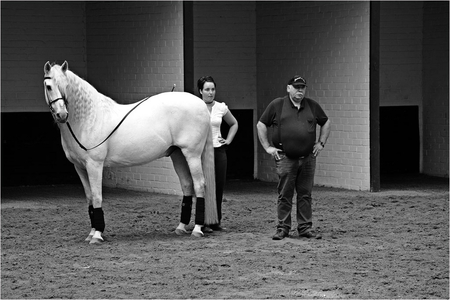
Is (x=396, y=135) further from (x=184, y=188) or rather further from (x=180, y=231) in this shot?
(x=180, y=231)

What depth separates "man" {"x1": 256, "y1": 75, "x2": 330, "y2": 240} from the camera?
31.7 ft

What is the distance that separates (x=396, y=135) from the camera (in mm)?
16438

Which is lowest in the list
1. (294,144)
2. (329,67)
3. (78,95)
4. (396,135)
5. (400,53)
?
(396,135)

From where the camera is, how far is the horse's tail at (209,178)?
33.8ft

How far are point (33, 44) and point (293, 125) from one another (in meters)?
6.34

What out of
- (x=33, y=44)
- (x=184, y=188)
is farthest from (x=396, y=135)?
(x=184, y=188)

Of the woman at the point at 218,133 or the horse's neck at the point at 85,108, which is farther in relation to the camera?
the woman at the point at 218,133

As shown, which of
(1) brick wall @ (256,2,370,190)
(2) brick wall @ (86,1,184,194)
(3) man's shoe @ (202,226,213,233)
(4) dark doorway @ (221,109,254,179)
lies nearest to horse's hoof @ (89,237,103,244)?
(3) man's shoe @ (202,226,213,233)

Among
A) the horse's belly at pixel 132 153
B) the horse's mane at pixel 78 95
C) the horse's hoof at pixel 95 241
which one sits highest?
the horse's mane at pixel 78 95

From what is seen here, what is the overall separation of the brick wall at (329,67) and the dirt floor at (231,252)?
42.6 inches

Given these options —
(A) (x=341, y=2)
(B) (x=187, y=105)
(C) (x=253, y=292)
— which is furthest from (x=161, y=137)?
(A) (x=341, y=2)

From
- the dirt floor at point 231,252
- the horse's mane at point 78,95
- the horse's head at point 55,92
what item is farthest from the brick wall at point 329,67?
the horse's head at point 55,92

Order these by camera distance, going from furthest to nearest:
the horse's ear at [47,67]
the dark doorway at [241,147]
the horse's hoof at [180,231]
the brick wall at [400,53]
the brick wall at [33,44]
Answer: the brick wall at [400,53], the dark doorway at [241,147], the brick wall at [33,44], the horse's hoof at [180,231], the horse's ear at [47,67]

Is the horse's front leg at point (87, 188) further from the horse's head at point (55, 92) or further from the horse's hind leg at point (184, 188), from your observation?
the horse's hind leg at point (184, 188)
